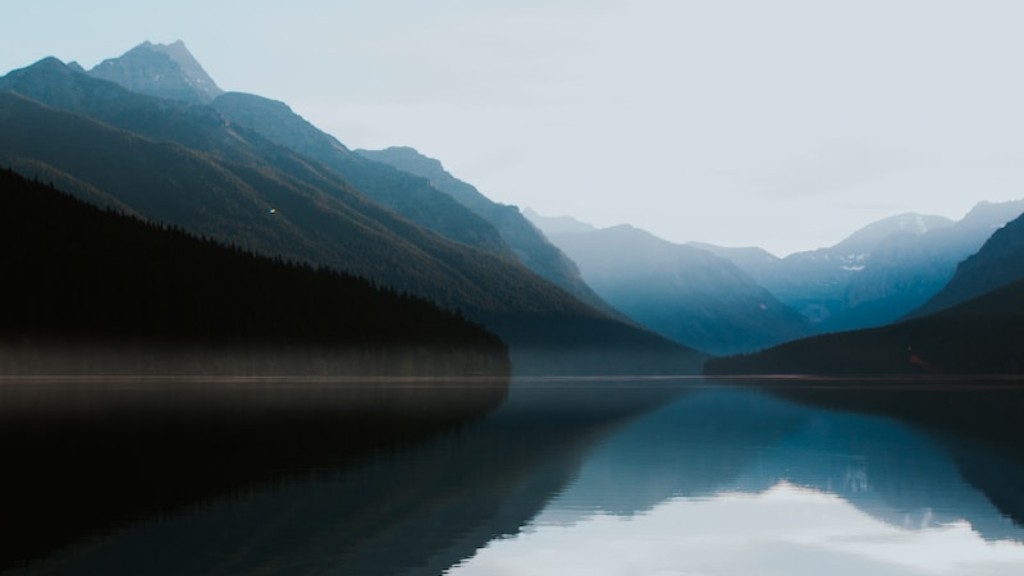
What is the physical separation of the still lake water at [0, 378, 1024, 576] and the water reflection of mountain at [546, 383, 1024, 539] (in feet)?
0.53

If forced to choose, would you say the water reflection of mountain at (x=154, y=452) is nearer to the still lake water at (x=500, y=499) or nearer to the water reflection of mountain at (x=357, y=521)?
the still lake water at (x=500, y=499)

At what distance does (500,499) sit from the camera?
39312 mm

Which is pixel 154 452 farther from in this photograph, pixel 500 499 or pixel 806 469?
pixel 806 469

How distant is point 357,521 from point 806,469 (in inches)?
947

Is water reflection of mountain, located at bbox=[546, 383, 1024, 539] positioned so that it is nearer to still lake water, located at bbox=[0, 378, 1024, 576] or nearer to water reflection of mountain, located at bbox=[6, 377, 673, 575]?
still lake water, located at bbox=[0, 378, 1024, 576]

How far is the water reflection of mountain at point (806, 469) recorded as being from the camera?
125ft

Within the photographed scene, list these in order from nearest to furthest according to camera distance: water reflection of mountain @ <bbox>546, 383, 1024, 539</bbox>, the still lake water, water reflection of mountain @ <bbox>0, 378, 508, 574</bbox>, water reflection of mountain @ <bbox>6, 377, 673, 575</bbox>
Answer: water reflection of mountain @ <bbox>6, 377, 673, 575</bbox>
the still lake water
water reflection of mountain @ <bbox>0, 378, 508, 574</bbox>
water reflection of mountain @ <bbox>546, 383, 1024, 539</bbox>

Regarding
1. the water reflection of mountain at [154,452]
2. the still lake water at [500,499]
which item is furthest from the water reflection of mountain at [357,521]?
the water reflection of mountain at [154,452]

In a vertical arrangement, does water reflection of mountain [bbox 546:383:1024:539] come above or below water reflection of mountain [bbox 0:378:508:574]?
above

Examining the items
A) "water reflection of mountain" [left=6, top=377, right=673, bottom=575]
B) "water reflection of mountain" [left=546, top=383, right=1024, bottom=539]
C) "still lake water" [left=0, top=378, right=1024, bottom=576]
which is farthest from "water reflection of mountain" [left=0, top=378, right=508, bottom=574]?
"water reflection of mountain" [left=546, top=383, right=1024, bottom=539]

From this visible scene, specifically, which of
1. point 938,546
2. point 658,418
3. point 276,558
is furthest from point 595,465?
point 658,418

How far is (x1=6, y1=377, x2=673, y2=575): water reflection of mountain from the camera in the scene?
27234 millimetres

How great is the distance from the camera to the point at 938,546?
104ft

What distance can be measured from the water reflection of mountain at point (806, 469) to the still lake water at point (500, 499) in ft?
0.53
